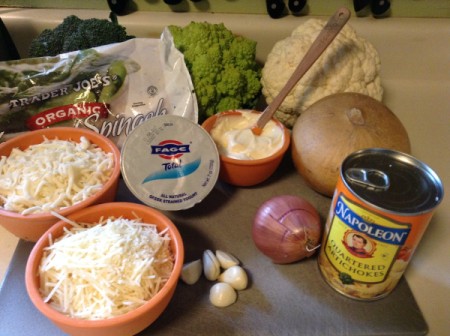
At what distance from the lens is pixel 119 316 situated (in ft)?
1.80

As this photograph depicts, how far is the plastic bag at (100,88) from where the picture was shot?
32.6 inches

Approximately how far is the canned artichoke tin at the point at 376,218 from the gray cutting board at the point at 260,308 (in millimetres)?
38

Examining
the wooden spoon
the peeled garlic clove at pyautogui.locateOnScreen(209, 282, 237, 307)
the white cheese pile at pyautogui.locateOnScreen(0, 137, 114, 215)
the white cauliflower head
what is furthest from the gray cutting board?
the white cauliflower head

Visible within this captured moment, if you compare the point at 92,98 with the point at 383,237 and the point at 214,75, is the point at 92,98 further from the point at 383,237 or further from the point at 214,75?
the point at 383,237

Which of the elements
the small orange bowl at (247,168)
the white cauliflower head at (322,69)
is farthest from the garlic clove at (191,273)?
the white cauliflower head at (322,69)

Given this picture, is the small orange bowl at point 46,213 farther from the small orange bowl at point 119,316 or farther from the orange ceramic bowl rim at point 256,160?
the orange ceramic bowl rim at point 256,160

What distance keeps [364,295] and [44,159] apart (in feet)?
2.06

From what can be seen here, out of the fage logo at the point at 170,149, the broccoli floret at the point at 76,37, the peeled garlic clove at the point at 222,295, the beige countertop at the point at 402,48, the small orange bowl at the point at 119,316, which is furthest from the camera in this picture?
the beige countertop at the point at 402,48

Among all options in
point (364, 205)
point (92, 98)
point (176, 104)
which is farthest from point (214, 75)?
point (364, 205)

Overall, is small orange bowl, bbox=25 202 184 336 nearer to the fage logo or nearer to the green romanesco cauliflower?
the fage logo

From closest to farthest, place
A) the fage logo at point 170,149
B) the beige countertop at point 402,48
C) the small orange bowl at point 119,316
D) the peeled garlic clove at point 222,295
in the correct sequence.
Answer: the small orange bowl at point 119,316, the peeled garlic clove at point 222,295, the fage logo at point 170,149, the beige countertop at point 402,48

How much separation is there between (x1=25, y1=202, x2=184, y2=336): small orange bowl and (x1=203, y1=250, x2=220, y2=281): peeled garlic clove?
0.26 ft

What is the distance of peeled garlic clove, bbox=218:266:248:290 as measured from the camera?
27.1 inches

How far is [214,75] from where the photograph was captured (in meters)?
0.95
